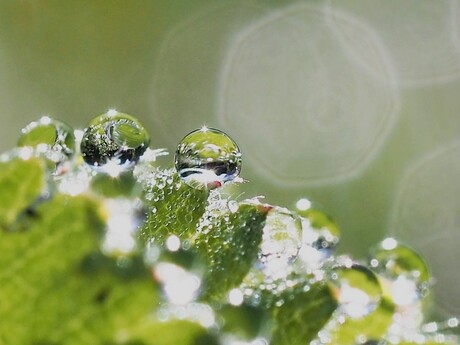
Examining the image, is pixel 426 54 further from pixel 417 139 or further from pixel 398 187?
pixel 398 187

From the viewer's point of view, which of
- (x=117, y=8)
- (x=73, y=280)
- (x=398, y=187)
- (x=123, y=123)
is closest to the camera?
(x=73, y=280)

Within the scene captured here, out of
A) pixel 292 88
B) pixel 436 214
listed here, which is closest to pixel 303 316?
pixel 436 214

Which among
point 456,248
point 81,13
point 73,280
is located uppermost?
point 81,13

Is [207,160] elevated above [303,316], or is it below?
above

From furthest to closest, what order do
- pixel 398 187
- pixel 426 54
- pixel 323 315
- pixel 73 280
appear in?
pixel 426 54 → pixel 398 187 → pixel 323 315 → pixel 73 280

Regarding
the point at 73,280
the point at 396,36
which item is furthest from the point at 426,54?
the point at 73,280

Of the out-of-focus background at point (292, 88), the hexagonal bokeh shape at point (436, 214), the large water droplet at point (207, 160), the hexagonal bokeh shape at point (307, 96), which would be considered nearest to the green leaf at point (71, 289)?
the large water droplet at point (207, 160)

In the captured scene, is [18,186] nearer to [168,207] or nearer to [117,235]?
[117,235]
